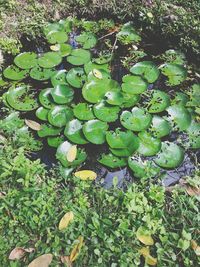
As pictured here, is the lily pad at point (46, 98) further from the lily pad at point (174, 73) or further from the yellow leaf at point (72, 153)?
the lily pad at point (174, 73)

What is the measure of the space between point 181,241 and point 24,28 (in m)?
2.69

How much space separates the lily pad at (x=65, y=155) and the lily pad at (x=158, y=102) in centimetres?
65

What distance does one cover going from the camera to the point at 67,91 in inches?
122

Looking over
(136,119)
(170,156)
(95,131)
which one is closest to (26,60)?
(95,131)

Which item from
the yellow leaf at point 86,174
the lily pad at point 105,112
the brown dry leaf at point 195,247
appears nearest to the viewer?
the brown dry leaf at point 195,247

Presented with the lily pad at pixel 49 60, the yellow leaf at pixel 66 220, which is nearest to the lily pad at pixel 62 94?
the lily pad at pixel 49 60

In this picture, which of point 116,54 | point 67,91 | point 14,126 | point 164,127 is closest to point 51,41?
point 116,54

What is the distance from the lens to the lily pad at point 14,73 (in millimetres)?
3363

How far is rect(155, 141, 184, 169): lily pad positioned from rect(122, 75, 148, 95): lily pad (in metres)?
0.57

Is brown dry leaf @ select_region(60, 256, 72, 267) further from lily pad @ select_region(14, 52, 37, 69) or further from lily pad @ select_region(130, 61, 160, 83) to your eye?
lily pad @ select_region(14, 52, 37, 69)

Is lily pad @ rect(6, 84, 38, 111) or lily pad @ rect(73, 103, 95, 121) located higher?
lily pad @ rect(73, 103, 95, 121)

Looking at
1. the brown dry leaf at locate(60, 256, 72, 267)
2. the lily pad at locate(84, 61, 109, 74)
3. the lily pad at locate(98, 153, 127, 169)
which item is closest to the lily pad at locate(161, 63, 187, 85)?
the lily pad at locate(84, 61, 109, 74)

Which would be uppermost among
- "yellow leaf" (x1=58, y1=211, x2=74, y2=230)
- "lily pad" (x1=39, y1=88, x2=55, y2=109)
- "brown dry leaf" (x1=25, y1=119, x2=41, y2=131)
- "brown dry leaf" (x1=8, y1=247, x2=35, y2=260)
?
"lily pad" (x1=39, y1=88, x2=55, y2=109)

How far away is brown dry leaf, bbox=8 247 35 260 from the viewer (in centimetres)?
208
